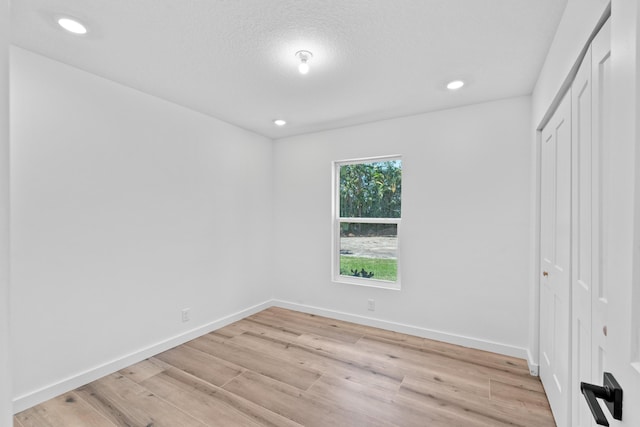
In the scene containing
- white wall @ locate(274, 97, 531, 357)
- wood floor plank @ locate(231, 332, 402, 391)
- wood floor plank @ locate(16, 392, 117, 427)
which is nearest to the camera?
wood floor plank @ locate(16, 392, 117, 427)

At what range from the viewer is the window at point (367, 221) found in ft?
11.3

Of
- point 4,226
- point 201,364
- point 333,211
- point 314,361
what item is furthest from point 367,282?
point 4,226

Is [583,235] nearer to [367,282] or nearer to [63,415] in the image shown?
[367,282]

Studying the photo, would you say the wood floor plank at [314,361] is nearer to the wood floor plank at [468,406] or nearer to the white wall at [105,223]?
the wood floor plank at [468,406]

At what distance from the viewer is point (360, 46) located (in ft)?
6.35

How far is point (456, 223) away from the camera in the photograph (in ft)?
9.79

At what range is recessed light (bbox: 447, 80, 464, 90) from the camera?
7.98 feet

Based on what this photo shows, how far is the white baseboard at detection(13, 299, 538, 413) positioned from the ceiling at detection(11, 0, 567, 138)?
93.2 inches

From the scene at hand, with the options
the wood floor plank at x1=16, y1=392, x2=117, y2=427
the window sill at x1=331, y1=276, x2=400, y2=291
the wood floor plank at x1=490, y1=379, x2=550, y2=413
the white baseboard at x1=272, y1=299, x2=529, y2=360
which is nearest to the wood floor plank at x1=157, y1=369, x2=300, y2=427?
the wood floor plank at x1=16, y1=392, x2=117, y2=427

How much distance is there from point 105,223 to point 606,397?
3025 mm

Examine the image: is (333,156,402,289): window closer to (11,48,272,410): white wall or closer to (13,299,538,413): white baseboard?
(13,299,538,413): white baseboard

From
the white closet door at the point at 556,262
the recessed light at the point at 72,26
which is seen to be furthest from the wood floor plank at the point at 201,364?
the recessed light at the point at 72,26

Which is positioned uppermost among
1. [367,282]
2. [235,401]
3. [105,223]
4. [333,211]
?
[333,211]

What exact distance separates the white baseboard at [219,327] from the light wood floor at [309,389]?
0.06 metres
